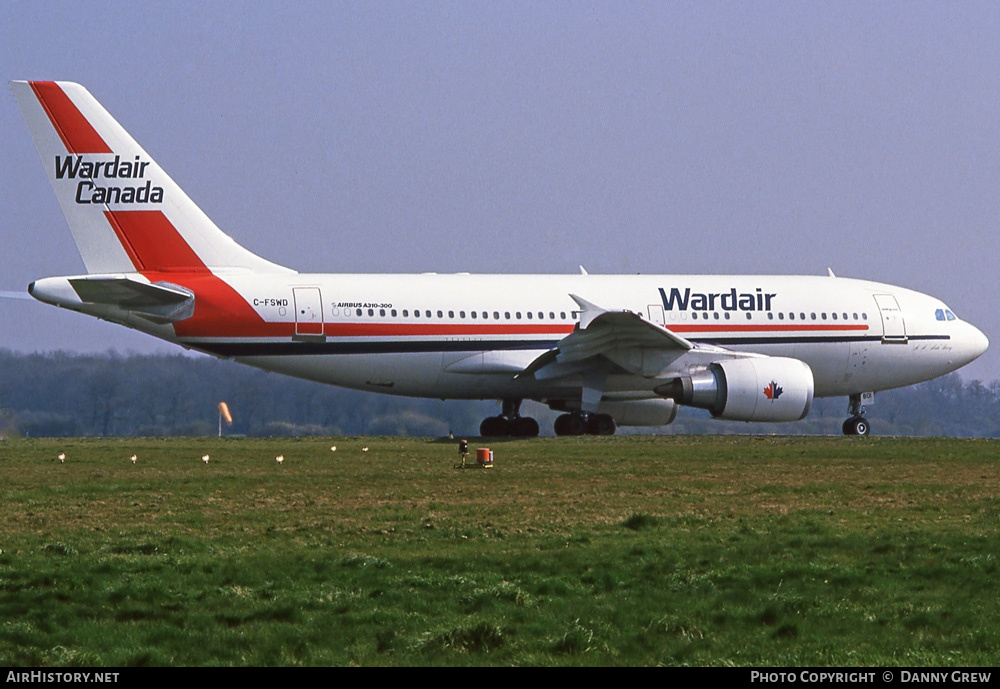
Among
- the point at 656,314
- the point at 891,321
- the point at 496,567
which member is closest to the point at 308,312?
the point at 656,314

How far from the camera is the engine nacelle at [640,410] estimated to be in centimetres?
3375

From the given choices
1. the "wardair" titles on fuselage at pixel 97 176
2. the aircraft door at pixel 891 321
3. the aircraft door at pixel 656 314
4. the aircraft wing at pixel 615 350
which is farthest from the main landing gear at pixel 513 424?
the "wardair" titles on fuselage at pixel 97 176

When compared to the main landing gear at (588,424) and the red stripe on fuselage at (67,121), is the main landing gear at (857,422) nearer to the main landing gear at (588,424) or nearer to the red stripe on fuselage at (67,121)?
the main landing gear at (588,424)

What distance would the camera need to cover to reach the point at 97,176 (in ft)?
94.6

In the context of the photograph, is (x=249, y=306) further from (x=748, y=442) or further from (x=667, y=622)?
(x=667, y=622)

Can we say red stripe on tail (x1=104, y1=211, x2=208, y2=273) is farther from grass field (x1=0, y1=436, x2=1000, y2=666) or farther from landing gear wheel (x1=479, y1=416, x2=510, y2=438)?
grass field (x1=0, y1=436, x2=1000, y2=666)

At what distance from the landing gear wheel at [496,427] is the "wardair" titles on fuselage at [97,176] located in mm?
10584

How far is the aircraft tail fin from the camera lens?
28562mm

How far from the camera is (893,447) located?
89.7 feet

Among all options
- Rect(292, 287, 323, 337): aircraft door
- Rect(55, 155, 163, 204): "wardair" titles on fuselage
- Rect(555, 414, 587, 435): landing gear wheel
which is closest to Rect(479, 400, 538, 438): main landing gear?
Rect(555, 414, 587, 435): landing gear wheel

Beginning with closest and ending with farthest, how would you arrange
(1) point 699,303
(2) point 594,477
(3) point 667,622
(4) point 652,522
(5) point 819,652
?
1. (5) point 819,652
2. (3) point 667,622
3. (4) point 652,522
4. (2) point 594,477
5. (1) point 699,303
